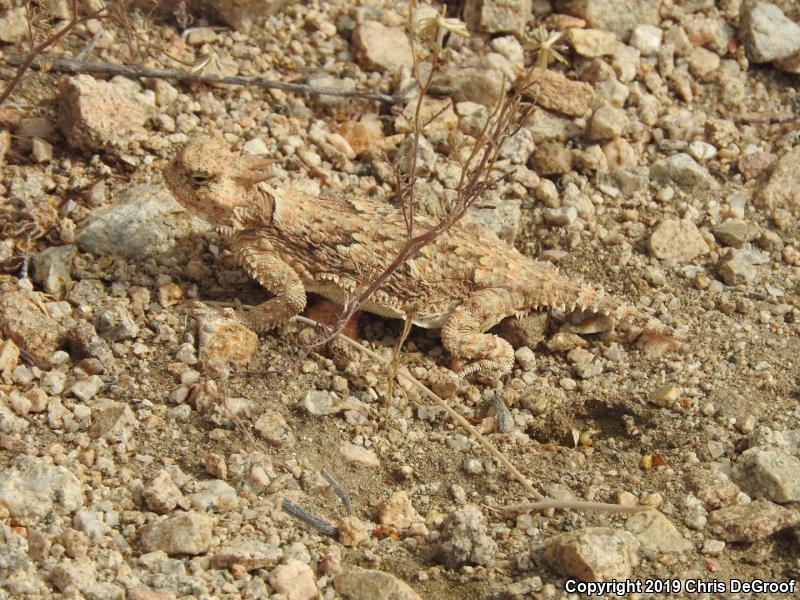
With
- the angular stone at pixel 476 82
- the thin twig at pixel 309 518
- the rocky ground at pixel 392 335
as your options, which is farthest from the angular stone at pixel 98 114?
the thin twig at pixel 309 518

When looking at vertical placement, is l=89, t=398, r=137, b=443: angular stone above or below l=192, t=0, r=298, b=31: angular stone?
below

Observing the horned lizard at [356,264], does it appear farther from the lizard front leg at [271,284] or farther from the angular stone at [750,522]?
the angular stone at [750,522]

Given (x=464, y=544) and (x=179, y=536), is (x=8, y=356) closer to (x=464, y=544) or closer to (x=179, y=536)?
(x=179, y=536)

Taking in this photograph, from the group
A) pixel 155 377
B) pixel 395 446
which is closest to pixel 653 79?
pixel 395 446

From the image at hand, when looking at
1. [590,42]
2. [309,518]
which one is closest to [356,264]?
[309,518]

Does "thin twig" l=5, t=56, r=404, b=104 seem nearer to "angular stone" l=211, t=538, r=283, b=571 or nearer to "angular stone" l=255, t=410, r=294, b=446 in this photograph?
"angular stone" l=255, t=410, r=294, b=446

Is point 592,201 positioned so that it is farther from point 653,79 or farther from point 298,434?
point 298,434

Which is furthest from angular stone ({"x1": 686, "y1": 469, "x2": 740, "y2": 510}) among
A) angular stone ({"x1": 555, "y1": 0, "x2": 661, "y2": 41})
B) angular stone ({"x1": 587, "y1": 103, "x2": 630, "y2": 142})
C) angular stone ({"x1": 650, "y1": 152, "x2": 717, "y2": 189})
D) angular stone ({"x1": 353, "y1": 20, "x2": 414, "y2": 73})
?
angular stone ({"x1": 555, "y1": 0, "x2": 661, "y2": 41})

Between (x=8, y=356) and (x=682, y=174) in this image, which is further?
(x=682, y=174)
